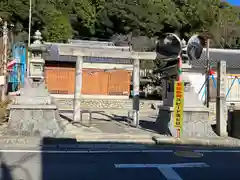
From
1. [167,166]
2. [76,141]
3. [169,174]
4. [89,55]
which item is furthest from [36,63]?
[169,174]

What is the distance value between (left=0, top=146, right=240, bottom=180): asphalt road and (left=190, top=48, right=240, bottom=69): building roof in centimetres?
1355

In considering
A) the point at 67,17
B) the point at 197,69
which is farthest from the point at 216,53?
the point at 67,17

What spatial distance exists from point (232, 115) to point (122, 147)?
4.63 m

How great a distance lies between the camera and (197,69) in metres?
20.3

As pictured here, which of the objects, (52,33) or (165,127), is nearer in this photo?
(165,127)

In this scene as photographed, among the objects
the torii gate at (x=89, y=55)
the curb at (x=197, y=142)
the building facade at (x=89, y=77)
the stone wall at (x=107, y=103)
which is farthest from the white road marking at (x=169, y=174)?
the building facade at (x=89, y=77)

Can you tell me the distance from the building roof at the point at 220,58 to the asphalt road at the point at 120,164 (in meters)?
13.6

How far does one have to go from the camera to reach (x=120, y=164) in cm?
618

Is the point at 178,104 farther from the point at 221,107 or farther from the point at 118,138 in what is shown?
the point at 221,107

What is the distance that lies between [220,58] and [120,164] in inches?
768

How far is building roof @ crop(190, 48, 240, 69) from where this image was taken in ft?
68.1

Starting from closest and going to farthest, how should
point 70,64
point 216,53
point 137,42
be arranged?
point 70,64 < point 216,53 < point 137,42

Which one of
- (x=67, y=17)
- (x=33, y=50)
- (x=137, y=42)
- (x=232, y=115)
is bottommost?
(x=232, y=115)

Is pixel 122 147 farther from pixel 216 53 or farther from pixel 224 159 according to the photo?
pixel 216 53
